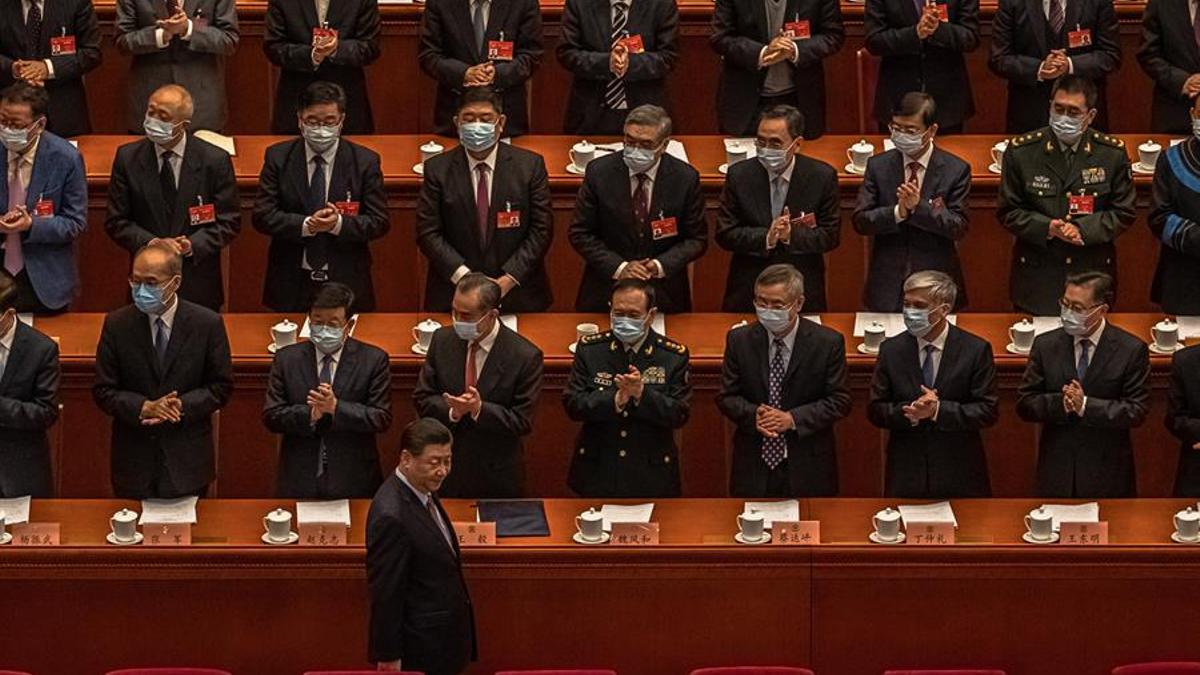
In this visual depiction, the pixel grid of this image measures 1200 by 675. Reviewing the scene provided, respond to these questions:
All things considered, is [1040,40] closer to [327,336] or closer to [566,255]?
[566,255]

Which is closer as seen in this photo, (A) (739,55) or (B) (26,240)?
(B) (26,240)

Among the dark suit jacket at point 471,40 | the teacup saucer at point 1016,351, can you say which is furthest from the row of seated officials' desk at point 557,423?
the dark suit jacket at point 471,40

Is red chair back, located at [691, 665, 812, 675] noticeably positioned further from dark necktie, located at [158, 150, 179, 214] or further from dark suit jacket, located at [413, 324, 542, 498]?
dark necktie, located at [158, 150, 179, 214]

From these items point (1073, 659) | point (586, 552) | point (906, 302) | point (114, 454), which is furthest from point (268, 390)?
point (1073, 659)

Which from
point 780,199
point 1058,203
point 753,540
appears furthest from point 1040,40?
point 753,540

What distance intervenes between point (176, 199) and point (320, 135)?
550 millimetres

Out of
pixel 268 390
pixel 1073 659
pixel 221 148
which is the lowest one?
pixel 1073 659

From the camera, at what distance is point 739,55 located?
9.48 meters

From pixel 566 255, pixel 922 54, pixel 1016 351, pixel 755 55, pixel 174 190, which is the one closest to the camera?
pixel 1016 351

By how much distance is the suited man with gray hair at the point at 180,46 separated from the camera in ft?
30.9

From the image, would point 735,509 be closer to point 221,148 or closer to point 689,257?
point 689,257

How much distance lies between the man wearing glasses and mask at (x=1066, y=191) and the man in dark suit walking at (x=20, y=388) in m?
3.36

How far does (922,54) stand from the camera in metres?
9.69

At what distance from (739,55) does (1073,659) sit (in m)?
3.17
